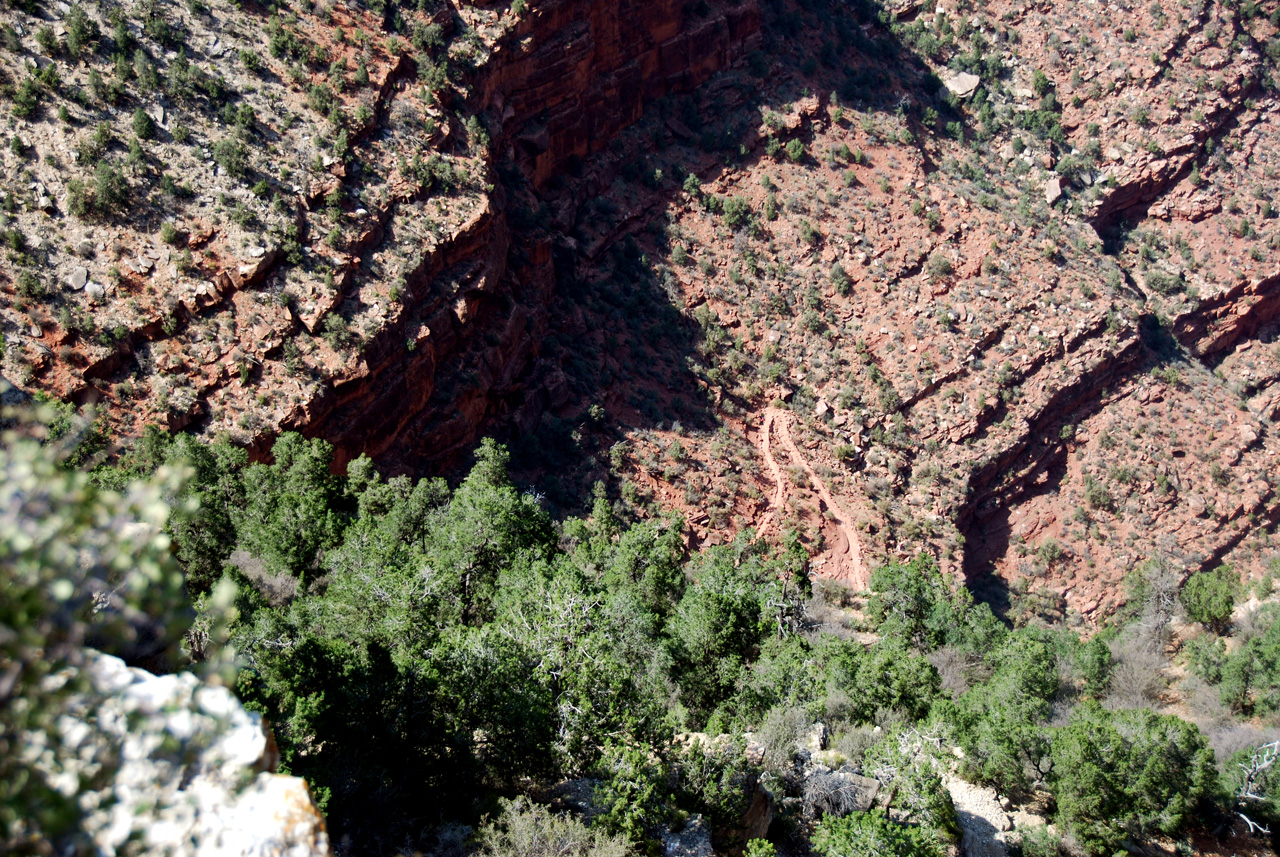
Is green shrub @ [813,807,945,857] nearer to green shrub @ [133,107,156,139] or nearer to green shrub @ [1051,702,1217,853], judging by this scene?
green shrub @ [1051,702,1217,853]

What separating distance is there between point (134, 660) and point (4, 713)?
14.0 feet

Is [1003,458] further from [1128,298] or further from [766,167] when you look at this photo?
[766,167]

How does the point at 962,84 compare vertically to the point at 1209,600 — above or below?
above

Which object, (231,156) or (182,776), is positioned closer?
(182,776)

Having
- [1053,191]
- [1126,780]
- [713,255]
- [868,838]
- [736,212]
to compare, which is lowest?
[868,838]

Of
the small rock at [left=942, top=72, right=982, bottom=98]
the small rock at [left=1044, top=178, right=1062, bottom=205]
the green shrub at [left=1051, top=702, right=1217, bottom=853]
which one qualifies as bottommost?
the green shrub at [left=1051, top=702, right=1217, bottom=853]

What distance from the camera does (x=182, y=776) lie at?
5527mm

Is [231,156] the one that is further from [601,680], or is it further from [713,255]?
[601,680]

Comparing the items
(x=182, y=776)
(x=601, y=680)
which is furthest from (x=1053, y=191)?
(x=182, y=776)

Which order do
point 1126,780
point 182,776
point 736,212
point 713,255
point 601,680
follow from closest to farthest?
point 182,776 → point 601,680 → point 1126,780 → point 713,255 → point 736,212

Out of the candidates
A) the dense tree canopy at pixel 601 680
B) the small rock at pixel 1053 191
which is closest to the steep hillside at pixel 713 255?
the small rock at pixel 1053 191

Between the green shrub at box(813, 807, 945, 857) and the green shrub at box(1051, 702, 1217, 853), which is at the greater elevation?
the green shrub at box(1051, 702, 1217, 853)

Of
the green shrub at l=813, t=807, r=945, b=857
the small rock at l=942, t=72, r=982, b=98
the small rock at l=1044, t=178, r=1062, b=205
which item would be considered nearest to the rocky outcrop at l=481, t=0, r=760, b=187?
the small rock at l=942, t=72, r=982, b=98

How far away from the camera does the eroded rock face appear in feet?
16.7
